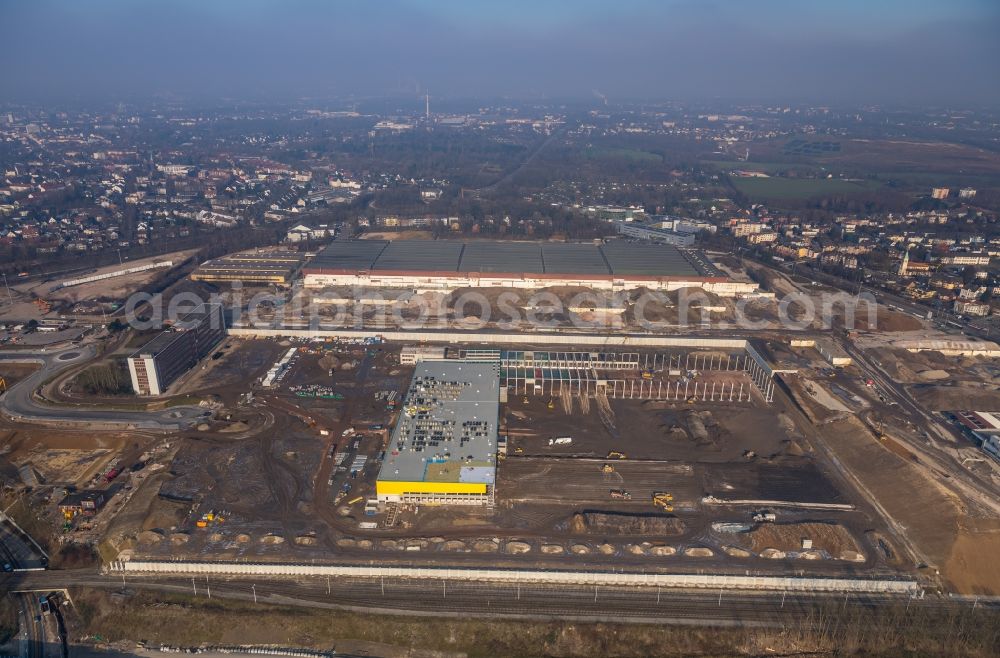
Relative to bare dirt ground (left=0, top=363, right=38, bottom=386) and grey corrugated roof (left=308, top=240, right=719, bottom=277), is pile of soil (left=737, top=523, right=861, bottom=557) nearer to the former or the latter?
grey corrugated roof (left=308, top=240, right=719, bottom=277)

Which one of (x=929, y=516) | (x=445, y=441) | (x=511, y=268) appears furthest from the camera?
→ (x=511, y=268)

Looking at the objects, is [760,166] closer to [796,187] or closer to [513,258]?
[796,187]

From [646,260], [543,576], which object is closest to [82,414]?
[543,576]

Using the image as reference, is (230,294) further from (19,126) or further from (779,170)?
(19,126)

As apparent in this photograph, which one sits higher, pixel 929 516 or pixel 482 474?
pixel 482 474

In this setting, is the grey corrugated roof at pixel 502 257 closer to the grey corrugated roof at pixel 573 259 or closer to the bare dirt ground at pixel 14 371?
the grey corrugated roof at pixel 573 259

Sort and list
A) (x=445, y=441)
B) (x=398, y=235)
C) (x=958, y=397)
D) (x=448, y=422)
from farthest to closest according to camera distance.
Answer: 1. (x=398, y=235)
2. (x=958, y=397)
3. (x=448, y=422)
4. (x=445, y=441)

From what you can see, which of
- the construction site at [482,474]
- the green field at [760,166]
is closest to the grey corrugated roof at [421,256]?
the construction site at [482,474]
